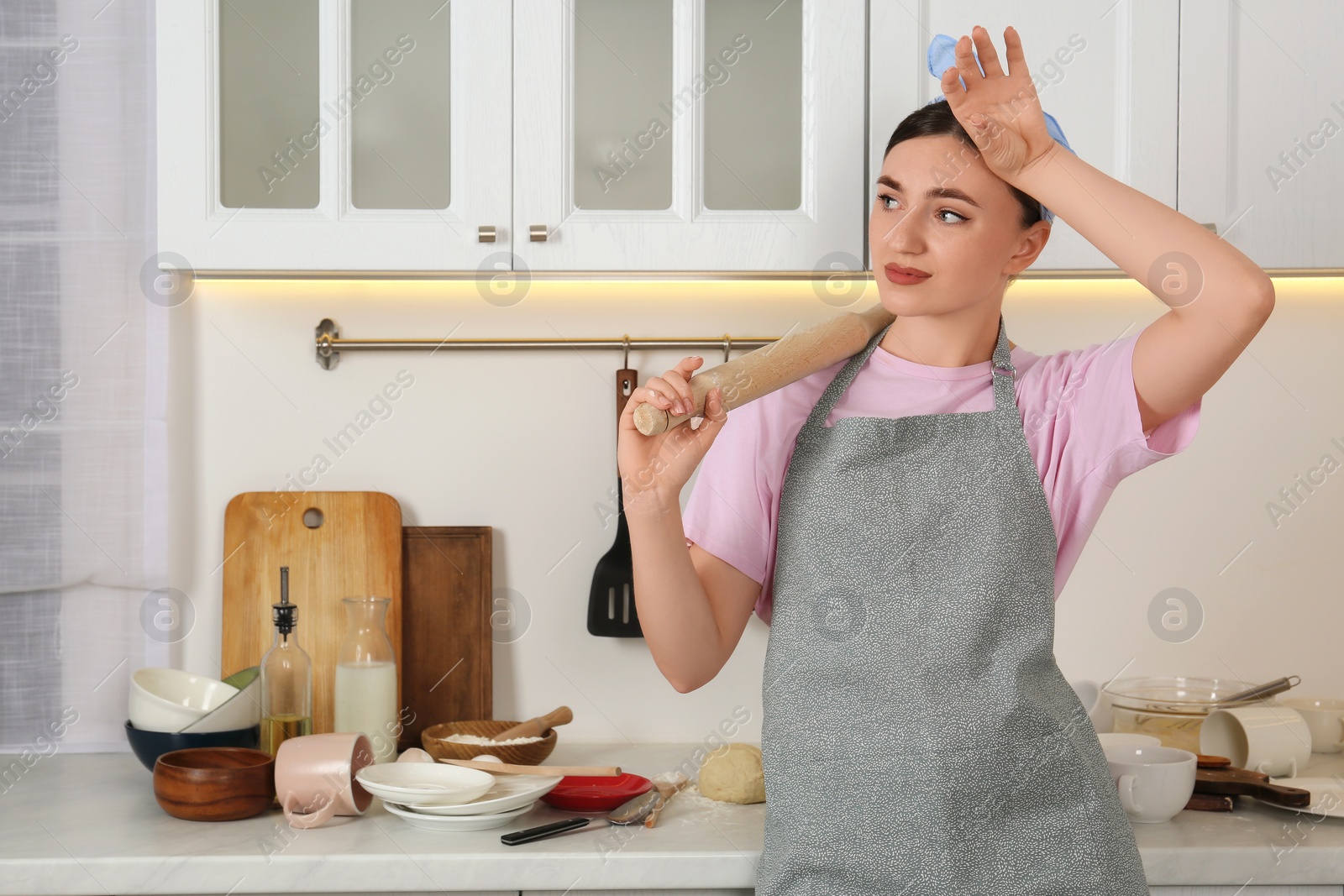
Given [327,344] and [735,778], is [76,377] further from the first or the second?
[735,778]

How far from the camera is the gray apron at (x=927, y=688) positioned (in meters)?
0.91

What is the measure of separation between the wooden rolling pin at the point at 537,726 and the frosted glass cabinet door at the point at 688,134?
615 mm

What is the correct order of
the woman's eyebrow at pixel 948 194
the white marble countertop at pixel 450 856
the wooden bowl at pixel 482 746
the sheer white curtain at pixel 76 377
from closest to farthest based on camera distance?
1. the woman's eyebrow at pixel 948 194
2. the white marble countertop at pixel 450 856
3. the wooden bowl at pixel 482 746
4. the sheer white curtain at pixel 76 377

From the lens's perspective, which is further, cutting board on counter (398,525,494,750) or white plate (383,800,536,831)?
cutting board on counter (398,525,494,750)

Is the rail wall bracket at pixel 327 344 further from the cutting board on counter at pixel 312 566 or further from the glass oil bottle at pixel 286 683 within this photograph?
the glass oil bottle at pixel 286 683

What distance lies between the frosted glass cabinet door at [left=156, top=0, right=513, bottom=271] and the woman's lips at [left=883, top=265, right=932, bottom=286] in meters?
0.54

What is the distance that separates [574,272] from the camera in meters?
1.33

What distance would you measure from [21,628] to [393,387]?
621 mm

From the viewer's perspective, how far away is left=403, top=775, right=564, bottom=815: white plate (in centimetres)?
116

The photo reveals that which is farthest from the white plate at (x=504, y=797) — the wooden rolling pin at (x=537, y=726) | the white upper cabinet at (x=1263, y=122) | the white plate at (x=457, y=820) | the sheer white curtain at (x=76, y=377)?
the white upper cabinet at (x=1263, y=122)

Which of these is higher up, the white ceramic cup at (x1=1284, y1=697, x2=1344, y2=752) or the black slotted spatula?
the black slotted spatula

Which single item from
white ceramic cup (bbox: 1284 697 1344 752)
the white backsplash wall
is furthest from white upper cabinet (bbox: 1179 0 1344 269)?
white ceramic cup (bbox: 1284 697 1344 752)

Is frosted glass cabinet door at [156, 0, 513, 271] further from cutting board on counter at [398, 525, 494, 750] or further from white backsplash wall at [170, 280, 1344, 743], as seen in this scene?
cutting board on counter at [398, 525, 494, 750]

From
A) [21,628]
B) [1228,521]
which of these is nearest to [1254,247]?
[1228,521]
